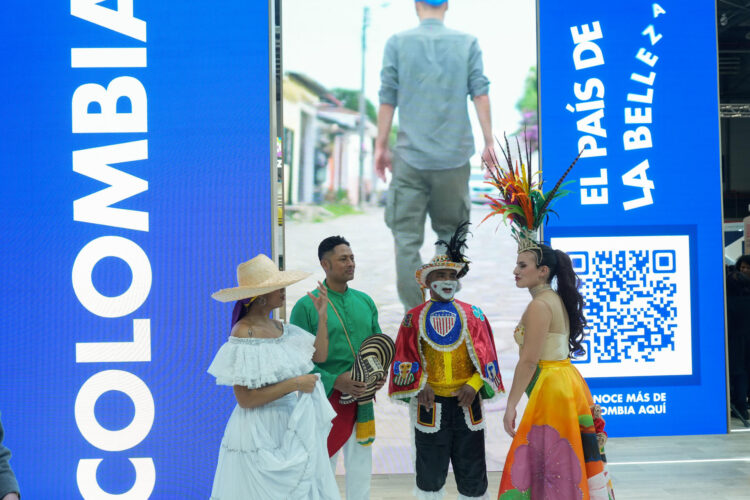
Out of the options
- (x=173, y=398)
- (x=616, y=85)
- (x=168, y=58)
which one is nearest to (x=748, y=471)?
(x=616, y=85)

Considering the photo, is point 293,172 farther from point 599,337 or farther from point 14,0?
point 599,337

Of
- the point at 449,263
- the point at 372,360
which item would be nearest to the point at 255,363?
the point at 372,360

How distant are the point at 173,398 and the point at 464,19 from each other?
9.54ft

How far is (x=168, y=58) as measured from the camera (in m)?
4.12

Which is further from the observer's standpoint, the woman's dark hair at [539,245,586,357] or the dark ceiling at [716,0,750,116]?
the dark ceiling at [716,0,750,116]

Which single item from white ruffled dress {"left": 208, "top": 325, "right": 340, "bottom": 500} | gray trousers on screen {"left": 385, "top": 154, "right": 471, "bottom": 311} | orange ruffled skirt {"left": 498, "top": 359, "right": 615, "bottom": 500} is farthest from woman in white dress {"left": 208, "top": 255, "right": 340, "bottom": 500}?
gray trousers on screen {"left": 385, "top": 154, "right": 471, "bottom": 311}

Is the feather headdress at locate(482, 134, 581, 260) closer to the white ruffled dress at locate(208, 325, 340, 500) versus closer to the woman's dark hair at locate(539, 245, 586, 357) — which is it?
the woman's dark hair at locate(539, 245, 586, 357)

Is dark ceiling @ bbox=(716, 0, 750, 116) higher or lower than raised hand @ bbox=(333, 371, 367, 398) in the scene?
higher

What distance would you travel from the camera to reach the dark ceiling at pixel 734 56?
6.63 m

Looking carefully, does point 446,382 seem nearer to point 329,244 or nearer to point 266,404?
point 329,244

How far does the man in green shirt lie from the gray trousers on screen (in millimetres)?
1193

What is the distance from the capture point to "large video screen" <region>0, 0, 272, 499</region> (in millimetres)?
4039

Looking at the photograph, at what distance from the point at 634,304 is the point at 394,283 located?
5.36ft

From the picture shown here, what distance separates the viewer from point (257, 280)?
8.82 feet
